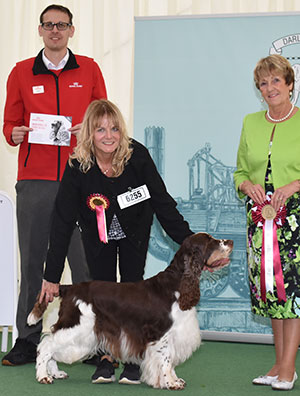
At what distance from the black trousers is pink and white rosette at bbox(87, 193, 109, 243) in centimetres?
10

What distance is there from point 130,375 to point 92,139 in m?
1.37

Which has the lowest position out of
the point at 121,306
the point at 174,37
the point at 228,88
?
the point at 121,306

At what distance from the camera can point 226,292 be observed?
499cm

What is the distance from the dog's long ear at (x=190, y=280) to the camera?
3.47 metres

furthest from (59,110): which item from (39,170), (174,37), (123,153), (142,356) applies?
(142,356)

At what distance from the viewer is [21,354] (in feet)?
13.9

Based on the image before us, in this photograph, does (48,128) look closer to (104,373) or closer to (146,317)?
(146,317)

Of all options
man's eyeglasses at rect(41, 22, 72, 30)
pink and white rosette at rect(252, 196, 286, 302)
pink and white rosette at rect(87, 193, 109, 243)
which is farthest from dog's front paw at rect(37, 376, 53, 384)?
man's eyeglasses at rect(41, 22, 72, 30)

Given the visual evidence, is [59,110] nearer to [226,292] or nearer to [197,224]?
[197,224]

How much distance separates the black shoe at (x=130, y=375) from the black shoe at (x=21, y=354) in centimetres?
79

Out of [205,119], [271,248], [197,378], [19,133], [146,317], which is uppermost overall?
[205,119]

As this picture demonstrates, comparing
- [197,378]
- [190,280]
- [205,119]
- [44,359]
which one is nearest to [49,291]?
[44,359]

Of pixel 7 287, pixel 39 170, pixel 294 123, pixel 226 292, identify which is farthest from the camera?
pixel 226 292

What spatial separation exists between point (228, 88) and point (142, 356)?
89.6 inches
